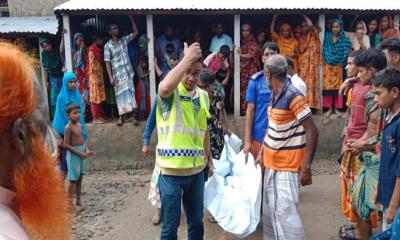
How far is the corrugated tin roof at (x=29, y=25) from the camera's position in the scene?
7887 millimetres

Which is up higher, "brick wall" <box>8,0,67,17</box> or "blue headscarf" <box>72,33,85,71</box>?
"brick wall" <box>8,0,67,17</box>

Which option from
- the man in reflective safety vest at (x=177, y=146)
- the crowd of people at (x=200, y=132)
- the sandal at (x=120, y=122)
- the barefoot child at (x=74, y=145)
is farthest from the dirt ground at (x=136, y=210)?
the man in reflective safety vest at (x=177, y=146)

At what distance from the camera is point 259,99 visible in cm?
421

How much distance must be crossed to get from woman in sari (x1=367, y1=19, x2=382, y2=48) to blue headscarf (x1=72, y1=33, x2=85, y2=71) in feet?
15.9

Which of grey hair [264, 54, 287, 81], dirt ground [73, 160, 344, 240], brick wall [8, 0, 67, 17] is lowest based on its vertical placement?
dirt ground [73, 160, 344, 240]

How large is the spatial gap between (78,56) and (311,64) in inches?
148

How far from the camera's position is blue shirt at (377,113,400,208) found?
2834 millimetres

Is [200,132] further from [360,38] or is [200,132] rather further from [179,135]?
Answer: [360,38]

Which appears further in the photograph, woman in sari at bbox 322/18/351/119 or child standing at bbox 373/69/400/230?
woman in sari at bbox 322/18/351/119

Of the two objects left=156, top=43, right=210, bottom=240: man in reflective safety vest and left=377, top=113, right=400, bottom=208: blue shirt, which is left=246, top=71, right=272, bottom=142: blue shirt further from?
left=377, top=113, right=400, bottom=208: blue shirt

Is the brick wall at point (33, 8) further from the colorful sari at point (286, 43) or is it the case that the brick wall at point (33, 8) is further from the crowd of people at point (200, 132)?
the colorful sari at point (286, 43)

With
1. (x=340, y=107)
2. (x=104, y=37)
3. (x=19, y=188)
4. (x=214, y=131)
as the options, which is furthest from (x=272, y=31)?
(x=19, y=188)

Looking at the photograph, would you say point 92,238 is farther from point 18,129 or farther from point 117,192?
point 18,129

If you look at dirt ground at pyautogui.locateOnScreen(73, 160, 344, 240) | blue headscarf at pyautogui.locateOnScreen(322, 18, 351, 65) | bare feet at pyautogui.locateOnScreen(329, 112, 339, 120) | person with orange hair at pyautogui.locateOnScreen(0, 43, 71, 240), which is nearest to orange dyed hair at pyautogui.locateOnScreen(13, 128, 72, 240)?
person with orange hair at pyautogui.locateOnScreen(0, 43, 71, 240)
